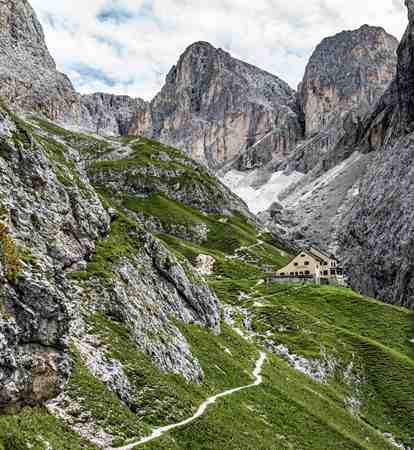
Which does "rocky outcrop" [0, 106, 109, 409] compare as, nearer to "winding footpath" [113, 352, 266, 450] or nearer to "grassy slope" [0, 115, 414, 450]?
"grassy slope" [0, 115, 414, 450]

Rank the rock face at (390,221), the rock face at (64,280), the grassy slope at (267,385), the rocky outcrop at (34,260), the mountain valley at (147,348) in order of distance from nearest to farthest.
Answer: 1. the rocky outcrop at (34,260)
2. the rock face at (64,280)
3. the mountain valley at (147,348)
4. the grassy slope at (267,385)
5. the rock face at (390,221)

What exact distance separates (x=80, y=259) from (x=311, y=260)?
91902 mm

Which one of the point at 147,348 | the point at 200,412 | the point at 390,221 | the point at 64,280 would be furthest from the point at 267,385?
the point at 390,221

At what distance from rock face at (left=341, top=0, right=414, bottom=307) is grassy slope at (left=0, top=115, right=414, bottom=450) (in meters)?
34.5

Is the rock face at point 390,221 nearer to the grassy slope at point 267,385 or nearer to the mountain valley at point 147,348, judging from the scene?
the grassy slope at point 267,385

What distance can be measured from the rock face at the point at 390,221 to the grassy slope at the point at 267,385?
113 feet

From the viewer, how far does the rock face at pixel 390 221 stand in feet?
449

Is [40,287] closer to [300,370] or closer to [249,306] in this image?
[300,370]

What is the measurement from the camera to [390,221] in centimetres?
15338

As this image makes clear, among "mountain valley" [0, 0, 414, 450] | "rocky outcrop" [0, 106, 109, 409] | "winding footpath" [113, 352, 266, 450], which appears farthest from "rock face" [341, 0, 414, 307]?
"rocky outcrop" [0, 106, 109, 409]

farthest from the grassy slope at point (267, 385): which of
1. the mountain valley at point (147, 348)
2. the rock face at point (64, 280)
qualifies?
the rock face at point (64, 280)

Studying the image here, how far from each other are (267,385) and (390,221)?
115 meters

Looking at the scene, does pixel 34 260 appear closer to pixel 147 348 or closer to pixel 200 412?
pixel 147 348

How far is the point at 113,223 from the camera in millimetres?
60281
